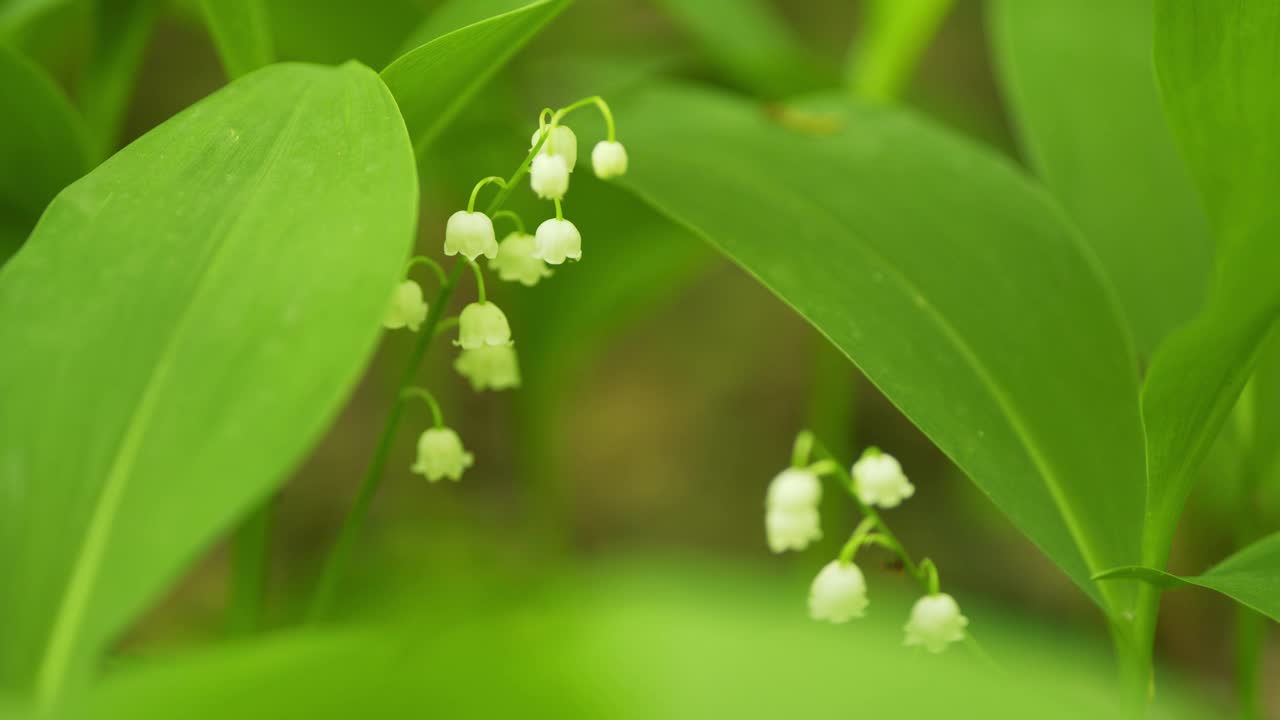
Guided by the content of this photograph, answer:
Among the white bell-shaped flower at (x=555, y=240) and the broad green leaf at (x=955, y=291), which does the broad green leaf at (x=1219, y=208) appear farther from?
the white bell-shaped flower at (x=555, y=240)

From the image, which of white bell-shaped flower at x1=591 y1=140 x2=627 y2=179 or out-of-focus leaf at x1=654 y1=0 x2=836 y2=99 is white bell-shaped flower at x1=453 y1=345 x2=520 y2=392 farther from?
out-of-focus leaf at x1=654 y1=0 x2=836 y2=99

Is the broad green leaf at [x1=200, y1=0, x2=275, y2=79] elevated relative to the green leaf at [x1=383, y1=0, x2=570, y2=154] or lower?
elevated

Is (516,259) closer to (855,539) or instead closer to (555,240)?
(555,240)

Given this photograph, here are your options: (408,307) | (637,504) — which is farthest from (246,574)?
(637,504)

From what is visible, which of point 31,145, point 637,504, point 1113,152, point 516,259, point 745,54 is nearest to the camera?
point 516,259

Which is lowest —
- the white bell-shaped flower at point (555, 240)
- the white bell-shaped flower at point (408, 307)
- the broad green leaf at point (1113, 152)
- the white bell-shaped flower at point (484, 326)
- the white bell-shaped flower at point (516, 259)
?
the white bell-shaped flower at point (408, 307)

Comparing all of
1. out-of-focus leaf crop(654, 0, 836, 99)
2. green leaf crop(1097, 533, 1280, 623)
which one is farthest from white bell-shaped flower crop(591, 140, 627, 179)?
out-of-focus leaf crop(654, 0, 836, 99)

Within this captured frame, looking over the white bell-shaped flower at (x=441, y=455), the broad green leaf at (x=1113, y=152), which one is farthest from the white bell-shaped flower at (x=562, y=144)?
the broad green leaf at (x=1113, y=152)
